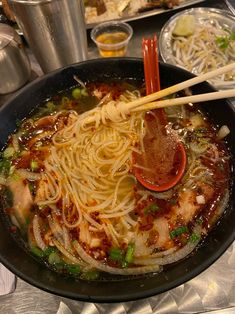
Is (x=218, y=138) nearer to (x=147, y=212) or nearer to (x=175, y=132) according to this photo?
(x=175, y=132)

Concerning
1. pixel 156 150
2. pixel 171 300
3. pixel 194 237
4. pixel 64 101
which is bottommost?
pixel 171 300

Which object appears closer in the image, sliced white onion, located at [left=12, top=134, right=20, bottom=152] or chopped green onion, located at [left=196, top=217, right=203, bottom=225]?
chopped green onion, located at [left=196, top=217, right=203, bottom=225]

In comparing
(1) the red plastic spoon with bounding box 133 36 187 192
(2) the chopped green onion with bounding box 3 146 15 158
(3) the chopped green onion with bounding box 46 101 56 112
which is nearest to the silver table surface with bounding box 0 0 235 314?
(1) the red plastic spoon with bounding box 133 36 187 192

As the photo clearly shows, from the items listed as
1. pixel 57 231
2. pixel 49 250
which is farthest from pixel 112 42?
pixel 49 250

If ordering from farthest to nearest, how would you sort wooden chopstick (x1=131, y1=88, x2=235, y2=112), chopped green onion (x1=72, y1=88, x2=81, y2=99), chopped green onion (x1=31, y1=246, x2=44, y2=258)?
1. chopped green onion (x1=72, y1=88, x2=81, y2=99)
2. wooden chopstick (x1=131, y1=88, x2=235, y2=112)
3. chopped green onion (x1=31, y1=246, x2=44, y2=258)

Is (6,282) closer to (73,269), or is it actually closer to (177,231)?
(73,269)

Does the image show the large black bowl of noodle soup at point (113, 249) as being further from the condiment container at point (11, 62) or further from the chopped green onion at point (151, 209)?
the condiment container at point (11, 62)

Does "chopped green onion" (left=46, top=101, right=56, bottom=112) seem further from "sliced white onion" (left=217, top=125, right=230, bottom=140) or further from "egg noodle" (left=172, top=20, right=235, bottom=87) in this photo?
"egg noodle" (left=172, top=20, right=235, bottom=87)
